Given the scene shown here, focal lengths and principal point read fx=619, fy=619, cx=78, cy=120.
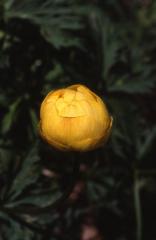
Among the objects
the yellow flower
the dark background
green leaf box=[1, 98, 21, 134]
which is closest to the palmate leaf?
the dark background

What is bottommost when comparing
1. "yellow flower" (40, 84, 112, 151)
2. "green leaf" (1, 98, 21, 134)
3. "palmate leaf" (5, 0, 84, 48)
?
"green leaf" (1, 98, 21, 134)

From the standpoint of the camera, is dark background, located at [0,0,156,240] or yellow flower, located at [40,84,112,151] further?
dark background, located at [0,0,156,240]

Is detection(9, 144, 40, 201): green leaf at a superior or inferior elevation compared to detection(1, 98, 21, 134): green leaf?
inferior

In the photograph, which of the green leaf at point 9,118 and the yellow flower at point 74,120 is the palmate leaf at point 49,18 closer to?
the green leaf at point 9,118

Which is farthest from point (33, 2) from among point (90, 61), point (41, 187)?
point (41, 187)

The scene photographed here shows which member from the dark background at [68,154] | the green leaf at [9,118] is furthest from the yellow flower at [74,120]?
the green leaf at [9,118]

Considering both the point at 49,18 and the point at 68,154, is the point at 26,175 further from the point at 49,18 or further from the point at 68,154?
the point at 49,18

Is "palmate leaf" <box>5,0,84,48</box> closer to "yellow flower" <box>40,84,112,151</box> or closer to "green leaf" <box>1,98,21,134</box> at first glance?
"green leaf" <box>1,98,21,134</box>

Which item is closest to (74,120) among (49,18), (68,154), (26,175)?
(26,175)
